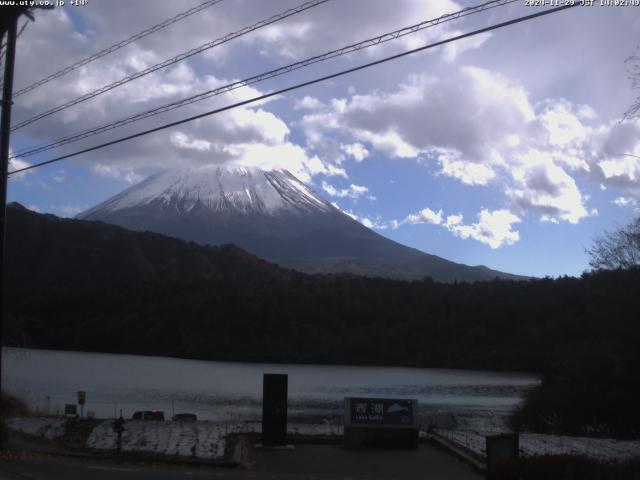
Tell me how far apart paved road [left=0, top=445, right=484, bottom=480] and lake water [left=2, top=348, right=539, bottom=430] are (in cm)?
1790

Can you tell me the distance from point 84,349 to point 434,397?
212 feet

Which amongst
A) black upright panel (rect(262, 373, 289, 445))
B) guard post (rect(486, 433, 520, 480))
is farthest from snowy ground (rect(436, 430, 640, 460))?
black upright panel (rect(262, 373, 289, 445))

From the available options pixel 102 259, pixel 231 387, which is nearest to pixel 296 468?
pixel 231 387

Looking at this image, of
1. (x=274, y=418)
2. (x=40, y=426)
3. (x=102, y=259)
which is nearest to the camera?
(x=274, y=418)

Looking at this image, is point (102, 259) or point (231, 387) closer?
point (231, 387)

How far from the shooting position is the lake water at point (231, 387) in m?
47.4

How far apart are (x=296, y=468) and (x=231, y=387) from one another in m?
49.3

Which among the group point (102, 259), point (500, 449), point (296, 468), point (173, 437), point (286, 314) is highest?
point (102, 259)

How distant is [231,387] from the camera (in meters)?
66.0

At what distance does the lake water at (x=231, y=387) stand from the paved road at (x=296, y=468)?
17899mm

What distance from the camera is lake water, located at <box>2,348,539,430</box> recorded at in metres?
47.4

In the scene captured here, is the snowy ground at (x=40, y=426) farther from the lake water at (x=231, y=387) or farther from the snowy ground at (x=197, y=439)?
the lake water at (x=231, y=387)

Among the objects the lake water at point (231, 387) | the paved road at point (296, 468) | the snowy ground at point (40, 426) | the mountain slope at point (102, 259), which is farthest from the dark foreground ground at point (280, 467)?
the mountain slope at point (102, 259)

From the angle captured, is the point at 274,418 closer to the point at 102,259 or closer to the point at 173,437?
the point at 173,437
